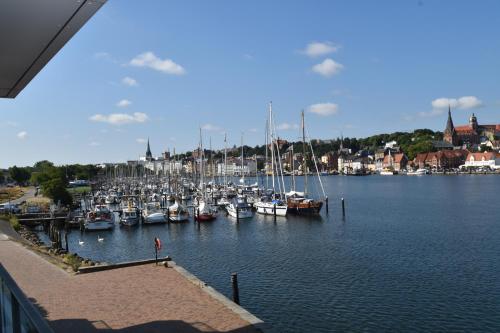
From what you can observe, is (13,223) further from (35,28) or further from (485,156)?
(485,156)

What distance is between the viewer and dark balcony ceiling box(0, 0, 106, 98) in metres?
4.00

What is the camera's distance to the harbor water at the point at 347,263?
19984mm

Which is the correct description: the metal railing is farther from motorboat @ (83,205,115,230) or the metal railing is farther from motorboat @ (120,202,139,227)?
motorboat @ (120,202,139,227)

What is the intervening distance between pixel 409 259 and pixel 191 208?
1759 inches

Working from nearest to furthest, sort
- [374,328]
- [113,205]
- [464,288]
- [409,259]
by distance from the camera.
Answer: [374,328] → [464,288] → [409,259] → [113,205]

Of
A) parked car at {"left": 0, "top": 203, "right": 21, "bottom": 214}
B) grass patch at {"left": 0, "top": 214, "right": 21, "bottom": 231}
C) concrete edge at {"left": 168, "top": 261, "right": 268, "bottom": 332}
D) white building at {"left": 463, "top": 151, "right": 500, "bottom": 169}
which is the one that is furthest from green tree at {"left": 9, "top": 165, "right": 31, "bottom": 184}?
white building at {"left": 463, "top": 151, "right": 500, "bottom": 169}

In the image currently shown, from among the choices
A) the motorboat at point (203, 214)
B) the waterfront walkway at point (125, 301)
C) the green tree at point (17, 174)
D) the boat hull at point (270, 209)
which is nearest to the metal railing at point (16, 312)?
the waterfront walkway at point (125, 301)

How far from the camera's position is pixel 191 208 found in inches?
2788

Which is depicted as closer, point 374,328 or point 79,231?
point 374,328

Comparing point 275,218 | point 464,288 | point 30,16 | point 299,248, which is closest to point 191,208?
point 275,218

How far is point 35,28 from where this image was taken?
4.52m

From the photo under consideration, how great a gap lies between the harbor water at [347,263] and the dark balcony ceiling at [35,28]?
49.7ft

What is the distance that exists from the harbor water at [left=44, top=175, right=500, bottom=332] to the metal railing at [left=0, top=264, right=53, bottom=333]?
49.6ft

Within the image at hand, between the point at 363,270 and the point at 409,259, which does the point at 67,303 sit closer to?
the point at 363,270
